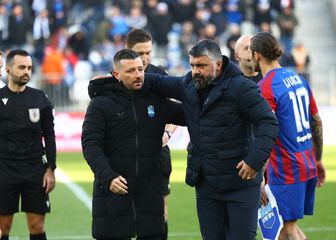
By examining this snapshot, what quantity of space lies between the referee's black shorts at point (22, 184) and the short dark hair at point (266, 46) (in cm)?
269

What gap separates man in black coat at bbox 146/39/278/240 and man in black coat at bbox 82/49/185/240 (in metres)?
0.44

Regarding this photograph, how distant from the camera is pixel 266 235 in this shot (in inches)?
328

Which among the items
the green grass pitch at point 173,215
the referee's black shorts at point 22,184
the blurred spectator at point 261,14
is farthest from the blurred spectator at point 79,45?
the referee's black shorts at point 22,184

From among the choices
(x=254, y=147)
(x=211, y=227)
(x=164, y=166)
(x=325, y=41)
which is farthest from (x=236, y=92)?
(x=325, y=41)

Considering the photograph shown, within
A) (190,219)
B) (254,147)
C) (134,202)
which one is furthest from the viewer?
(190,219)

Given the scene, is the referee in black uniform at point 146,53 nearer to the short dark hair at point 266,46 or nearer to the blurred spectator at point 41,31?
the short dark hair at point 266,46

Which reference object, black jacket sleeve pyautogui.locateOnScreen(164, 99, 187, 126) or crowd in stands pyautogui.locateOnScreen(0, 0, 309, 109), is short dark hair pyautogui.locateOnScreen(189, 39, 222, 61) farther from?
crowd in stands pyautogui.locateOnScreen(0, 0, 309, 109)

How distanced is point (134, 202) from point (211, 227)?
694 mm

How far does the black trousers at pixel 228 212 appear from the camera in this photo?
769cm

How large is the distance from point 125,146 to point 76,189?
Answer: 347 inches

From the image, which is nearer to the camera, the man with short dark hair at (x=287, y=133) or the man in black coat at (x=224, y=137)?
the man in black coat at (x=224, y=137)

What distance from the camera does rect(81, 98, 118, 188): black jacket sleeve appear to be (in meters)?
7.71

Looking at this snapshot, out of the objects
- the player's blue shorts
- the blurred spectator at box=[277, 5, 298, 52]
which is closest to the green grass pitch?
the player's blue shorts

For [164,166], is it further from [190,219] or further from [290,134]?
[190,219]
